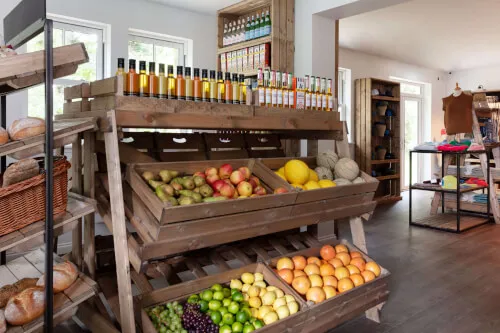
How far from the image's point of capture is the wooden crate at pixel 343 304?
2.14 m

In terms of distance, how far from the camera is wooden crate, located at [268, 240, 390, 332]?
2145mm

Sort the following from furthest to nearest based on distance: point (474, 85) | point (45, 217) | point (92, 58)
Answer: point (474, 85), point (92, 58), point (45, 217)

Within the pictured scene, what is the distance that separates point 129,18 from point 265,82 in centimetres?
278

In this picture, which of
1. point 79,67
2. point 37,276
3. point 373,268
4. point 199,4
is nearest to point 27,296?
point 37,276

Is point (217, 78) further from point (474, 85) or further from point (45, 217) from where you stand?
point (474, 85)

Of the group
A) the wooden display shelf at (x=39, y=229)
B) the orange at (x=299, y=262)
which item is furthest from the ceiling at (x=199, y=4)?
the wooden display shelf at (x=39, y=229)

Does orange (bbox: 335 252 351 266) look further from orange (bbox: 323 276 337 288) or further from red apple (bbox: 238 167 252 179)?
red apple (bbox: 238 167 252 179)

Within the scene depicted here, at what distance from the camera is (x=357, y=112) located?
777 centimetres

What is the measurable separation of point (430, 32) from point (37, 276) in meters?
6.38

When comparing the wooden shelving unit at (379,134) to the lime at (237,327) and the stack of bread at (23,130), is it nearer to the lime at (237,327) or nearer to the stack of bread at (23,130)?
the lime at (237,327)

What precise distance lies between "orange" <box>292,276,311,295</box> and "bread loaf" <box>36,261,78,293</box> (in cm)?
108

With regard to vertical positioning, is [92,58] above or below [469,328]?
above

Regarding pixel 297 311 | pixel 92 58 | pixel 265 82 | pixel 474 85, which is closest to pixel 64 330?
pixel 297 311

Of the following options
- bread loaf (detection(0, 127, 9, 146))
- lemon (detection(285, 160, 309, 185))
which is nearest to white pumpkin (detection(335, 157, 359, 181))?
lemon (detection(285, 160, 309, 185))
